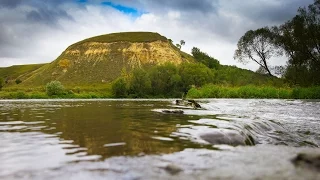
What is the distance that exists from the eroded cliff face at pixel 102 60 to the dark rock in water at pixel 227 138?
14865 centimetres

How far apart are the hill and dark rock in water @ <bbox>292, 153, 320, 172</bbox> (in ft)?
497

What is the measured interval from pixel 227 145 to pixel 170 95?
335 ft

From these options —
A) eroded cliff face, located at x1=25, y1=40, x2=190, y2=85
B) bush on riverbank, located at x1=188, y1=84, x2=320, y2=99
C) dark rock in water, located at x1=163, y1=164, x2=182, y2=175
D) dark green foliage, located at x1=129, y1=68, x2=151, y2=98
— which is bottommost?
dark rock in water, located at x1=163, y1=164, x2=182, y2=175

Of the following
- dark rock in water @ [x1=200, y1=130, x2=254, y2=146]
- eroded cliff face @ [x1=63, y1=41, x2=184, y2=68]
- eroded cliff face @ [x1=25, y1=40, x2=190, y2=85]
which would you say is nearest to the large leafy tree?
dark rock in water @ [x1=200, y1=130, x2=254, y2=146]

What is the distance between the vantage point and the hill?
6334 inches

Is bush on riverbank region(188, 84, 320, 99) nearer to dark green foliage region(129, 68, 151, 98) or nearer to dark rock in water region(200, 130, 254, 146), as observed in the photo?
dark rock in water region(200, 130, 254, 146)

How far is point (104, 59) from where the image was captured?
172500mm

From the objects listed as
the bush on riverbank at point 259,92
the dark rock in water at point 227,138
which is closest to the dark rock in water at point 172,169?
the dark rock in water at point 227,138

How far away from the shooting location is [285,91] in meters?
45.2

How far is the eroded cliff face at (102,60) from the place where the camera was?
16100 cm

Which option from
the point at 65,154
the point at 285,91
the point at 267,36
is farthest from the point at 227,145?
the point at 267,36

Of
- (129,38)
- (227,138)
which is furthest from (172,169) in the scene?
(129,38)

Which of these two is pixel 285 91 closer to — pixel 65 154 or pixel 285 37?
pixel 285 37

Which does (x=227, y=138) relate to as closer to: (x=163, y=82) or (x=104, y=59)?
(x=163, y=82)
